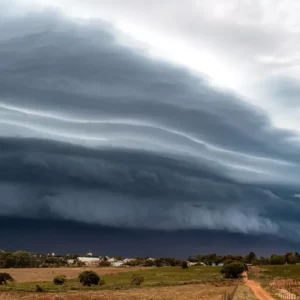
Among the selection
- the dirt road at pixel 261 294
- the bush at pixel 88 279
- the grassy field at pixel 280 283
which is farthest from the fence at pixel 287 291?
the bush at pixel 88 279

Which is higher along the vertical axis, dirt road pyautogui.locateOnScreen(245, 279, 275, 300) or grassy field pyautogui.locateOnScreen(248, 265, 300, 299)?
dirt road pyautogui.locateOnScreen(245, 279, 275, 300)

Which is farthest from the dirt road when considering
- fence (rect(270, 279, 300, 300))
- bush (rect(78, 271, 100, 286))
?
bush (rect(78, 271, 100, 286))

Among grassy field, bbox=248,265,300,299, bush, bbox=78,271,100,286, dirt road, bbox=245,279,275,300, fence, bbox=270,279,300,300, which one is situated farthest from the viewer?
bush, bbox=78,271,100,286

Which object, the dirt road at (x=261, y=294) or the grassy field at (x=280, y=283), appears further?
the grassy field at (x=280, y=283)

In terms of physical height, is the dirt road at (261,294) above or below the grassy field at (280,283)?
above

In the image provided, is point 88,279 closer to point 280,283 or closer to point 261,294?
point 280,283

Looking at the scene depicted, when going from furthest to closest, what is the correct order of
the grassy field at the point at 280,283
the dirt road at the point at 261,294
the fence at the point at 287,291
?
the grassy field at the point at 280,283 < the fence at the point at 287,291 < the dirt road at the point at 261,294

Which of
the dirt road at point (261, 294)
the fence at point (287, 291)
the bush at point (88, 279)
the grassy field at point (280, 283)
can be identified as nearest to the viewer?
the dirt road at point (261, 294)

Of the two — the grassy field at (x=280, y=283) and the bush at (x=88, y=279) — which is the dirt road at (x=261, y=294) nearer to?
the grassy field at (x=280, y=283)

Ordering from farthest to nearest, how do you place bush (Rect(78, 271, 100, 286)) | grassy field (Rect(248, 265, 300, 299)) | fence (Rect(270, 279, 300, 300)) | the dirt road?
bush (Rect(78, 271, 100, 286)), grassy field (Rect(248, 265, 300, 299)), fence (Rect(270, 279, 300, 300)), the dirt road

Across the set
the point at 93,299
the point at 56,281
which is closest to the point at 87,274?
the point at 56,281

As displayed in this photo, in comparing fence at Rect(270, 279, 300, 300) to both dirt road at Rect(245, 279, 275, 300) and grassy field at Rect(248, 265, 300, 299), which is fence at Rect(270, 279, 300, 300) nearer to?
grassy field at Rect(248, 265, 300, 299)

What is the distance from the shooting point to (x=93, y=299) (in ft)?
269

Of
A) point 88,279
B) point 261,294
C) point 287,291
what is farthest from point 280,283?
point 88,279
